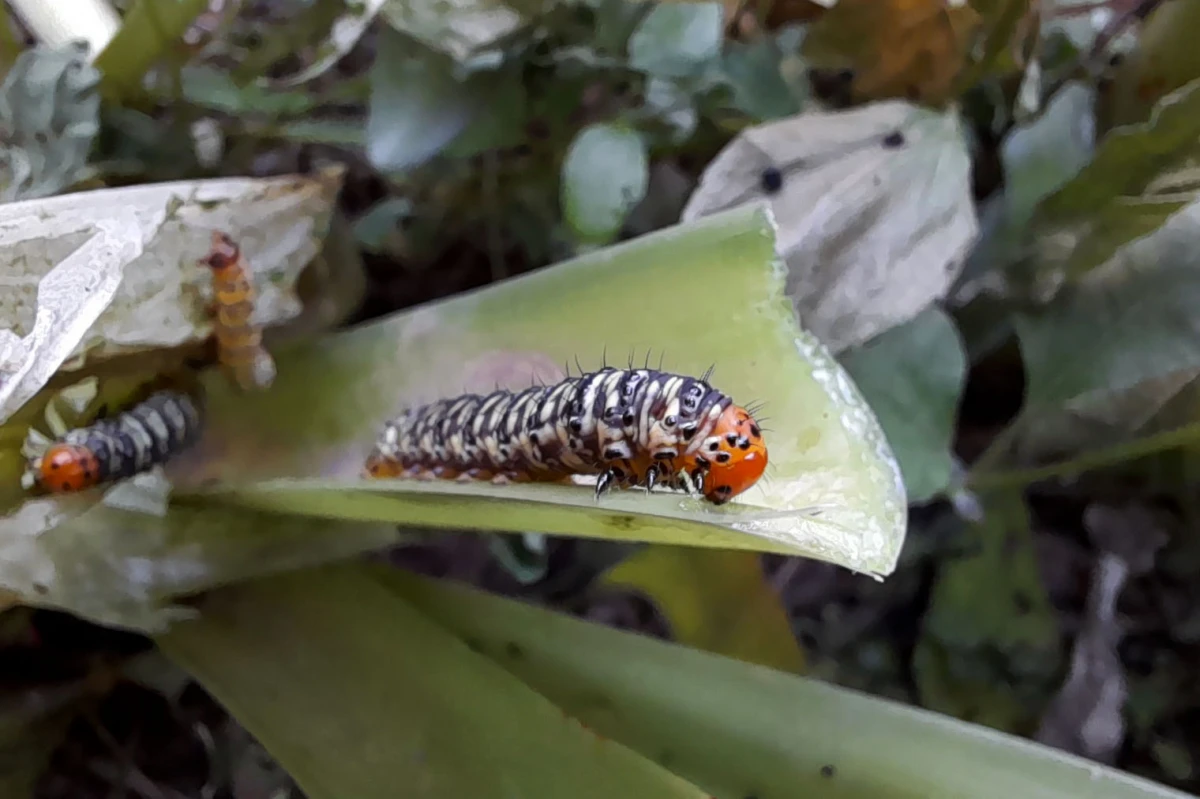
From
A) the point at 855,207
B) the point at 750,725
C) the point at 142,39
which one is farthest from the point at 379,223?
the point at 750,725

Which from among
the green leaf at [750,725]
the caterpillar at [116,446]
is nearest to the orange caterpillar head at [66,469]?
the caterpillar at [116,446]

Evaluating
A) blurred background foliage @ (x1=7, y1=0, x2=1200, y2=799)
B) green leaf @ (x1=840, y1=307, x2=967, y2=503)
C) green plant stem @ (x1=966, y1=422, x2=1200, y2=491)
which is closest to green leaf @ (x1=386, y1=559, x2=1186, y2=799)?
blurred background foliage @ (x1=7, y1=0, x2=1200, y2=799)

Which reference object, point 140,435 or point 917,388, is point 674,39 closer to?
point 917,388

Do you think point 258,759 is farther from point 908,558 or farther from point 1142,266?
point 1142,266

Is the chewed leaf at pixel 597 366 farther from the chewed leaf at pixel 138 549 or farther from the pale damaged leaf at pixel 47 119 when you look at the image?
the pale damaged leaf at pixel 47 119

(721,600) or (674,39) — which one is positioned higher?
(674,39)

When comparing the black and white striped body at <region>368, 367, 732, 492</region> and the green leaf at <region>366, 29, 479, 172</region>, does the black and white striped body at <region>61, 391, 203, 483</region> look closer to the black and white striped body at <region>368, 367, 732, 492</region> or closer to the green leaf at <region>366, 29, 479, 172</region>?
the black and white striped body at <region>368, 367, 732, 492</region>

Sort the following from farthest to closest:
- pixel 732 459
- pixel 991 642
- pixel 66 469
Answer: pixel 991 642 < pixel 66 469 < pixel 732 459
